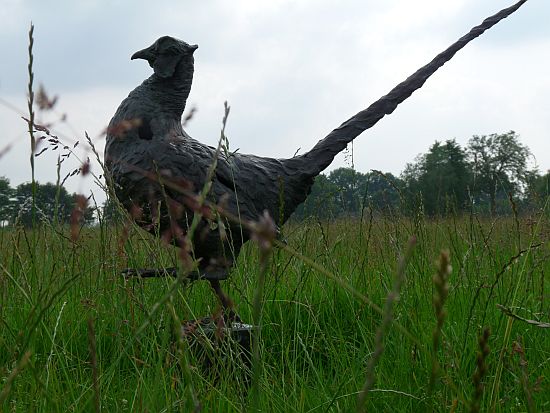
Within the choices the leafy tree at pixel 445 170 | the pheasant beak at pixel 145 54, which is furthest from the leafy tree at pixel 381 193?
the leafy tree at pixel 445 170

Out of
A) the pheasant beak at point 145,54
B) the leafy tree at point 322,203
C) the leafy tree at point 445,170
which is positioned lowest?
the leafy tree at point 322,203

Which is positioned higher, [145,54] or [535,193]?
[145,54]

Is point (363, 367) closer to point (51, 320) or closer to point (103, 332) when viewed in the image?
point (103, 332)

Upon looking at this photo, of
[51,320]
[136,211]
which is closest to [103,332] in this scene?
[51,320]

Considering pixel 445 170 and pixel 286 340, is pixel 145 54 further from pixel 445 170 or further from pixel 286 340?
pixel 445 170

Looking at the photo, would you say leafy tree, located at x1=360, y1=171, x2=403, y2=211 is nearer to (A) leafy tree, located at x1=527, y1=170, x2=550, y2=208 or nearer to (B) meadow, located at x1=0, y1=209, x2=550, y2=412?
(B) meadow, located at x1=0, y1=209, x2=550, y2=412

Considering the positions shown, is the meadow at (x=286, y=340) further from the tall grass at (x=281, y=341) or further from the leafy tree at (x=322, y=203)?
the leafy tree at (x=322, y=203)

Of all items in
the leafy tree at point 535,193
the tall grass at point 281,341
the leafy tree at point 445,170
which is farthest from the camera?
the leafy tree at point 445,170

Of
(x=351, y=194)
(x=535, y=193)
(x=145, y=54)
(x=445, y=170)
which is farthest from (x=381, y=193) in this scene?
(x=445, y=170)

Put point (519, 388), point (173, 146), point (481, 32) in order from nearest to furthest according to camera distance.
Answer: point (519, 388) < point (173, 146) < point (481, 32)

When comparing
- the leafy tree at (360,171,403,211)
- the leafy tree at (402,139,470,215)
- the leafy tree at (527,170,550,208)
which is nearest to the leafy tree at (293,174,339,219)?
the leafy tree at (360,171,403,211)

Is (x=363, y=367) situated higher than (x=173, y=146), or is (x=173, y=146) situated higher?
(x=173, y=146)

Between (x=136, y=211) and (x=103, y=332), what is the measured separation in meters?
1.75

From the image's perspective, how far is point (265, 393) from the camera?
6.21 feet
